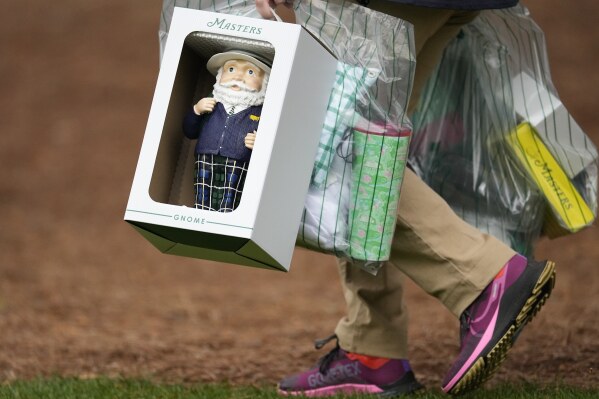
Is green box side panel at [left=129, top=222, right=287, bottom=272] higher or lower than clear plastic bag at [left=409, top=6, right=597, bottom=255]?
lower

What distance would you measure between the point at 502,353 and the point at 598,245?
11.4 ft

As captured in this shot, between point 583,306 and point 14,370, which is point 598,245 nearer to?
point 583,306

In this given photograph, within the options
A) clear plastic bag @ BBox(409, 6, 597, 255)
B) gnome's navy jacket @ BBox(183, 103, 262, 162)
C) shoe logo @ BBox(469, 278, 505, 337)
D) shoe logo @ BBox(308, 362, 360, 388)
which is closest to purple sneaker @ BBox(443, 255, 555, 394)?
shoe logo @ BBox(469, 278, 505, 337)

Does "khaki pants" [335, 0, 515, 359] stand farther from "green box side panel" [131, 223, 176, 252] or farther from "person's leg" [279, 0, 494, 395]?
"green box side panel" [131, 223, 176, 252]

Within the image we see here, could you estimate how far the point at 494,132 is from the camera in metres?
3.03

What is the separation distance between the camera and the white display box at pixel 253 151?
2.21m

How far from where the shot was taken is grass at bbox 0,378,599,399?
2838 millimetres

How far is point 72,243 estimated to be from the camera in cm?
649

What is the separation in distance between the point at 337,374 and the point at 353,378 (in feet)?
0.17

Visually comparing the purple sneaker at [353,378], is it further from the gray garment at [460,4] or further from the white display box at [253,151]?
the gray garment at [460,4]

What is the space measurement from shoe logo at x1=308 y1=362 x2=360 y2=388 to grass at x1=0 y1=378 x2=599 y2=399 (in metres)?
0.14

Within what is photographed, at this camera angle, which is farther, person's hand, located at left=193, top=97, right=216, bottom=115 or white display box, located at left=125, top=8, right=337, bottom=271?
person's hand, located at left=193, top=97, right=216, bottom=115

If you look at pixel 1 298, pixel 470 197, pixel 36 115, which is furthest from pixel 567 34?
pixel 470 197

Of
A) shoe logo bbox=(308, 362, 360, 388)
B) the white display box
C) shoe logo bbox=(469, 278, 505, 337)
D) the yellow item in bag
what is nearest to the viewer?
the white display box
